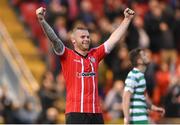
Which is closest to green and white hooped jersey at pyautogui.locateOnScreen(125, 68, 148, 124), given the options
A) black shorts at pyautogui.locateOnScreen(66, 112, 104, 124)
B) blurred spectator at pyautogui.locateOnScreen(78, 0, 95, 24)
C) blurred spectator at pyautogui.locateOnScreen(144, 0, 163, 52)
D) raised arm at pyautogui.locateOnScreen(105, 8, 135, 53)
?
raised arm at pyautogui.locateOnScreen(105, 8, 135, 53)

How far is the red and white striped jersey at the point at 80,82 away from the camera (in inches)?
428

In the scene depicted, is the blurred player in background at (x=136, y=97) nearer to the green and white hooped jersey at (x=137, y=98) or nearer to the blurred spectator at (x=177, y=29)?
the green and white hooped jersey at (x=137, y=98)

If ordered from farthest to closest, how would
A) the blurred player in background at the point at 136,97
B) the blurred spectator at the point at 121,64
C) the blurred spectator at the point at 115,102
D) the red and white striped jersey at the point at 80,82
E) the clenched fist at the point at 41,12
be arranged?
the blurred spectator at the point at 121,64 → the blurred spectator at the point at 115,102 → the blurred player in background at the point at 136,97 → the red and white striped jersey at the point at 80,82 → the clenched fist at the point at 41,12

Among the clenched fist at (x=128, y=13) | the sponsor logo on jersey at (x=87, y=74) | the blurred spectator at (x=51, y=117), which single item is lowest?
the sponsor logo on jersey at (x=87, y=74)

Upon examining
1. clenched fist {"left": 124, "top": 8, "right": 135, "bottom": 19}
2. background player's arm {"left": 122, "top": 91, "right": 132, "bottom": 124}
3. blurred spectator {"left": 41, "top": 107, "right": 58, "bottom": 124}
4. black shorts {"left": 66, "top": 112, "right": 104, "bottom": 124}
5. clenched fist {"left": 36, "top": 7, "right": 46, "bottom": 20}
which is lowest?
black shorts {"left": 66, "top": 112, "right": 104, "bottom": 124}

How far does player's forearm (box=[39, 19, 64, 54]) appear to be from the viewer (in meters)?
10.7

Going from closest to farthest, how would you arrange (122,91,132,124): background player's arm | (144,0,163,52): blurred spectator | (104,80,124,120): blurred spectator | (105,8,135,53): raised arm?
(105,8,135,53): raised arm < (122,91,132,124): background player's arm < (104,80,124,120): blurred spectator < (144,0,163,52): blurred spectator

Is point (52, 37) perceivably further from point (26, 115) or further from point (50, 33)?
point (26, 115)

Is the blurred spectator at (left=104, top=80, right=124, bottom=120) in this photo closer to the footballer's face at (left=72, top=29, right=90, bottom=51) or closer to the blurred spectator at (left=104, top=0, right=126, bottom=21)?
the blurred spectator at (left=104, top=0, right=126, bottom=21)

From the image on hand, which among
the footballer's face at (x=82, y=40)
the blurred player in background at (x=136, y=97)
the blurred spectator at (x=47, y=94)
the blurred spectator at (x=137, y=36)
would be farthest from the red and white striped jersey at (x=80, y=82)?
the blurred spectator at (x=137, y=36)

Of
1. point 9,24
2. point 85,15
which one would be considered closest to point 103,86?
point 85,15

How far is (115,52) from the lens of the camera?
65.0ft

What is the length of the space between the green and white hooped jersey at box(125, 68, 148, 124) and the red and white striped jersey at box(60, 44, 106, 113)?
4.24ft

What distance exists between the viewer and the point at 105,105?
18703mm
